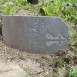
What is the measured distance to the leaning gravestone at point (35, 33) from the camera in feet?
19.5

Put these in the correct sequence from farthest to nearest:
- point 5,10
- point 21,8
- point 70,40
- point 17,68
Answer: point 21,8 → point 5,10 → point 70,40 → point 17,68

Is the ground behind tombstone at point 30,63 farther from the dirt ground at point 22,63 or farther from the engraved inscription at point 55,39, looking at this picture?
the engraved inscription at point 55,39

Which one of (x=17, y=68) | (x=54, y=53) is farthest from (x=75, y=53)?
(x=17, y=68)

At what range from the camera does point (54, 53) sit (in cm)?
618

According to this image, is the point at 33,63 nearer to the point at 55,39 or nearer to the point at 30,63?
the point at 30,63

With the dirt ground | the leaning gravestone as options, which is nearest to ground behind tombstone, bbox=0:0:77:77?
the dirt ground

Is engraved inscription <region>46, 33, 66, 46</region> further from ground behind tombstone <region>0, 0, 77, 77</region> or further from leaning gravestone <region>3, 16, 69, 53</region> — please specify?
ground behind tombstone <region>0, 0, 77, 77</region>

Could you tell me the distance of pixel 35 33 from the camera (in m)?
6.00

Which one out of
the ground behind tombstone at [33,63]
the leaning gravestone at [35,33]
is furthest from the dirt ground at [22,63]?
the leaning gravestone at [35,33]

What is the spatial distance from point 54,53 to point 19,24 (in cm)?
94

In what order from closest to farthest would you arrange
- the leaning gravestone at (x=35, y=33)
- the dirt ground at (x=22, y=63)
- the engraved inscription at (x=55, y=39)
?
1. the dirt ground at (x=22, y=63)
2. the leaning gravestone at (x=35, y=33)
3. the engraved inscription at (x=55, y=39)

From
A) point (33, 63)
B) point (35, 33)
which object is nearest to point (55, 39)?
point (35, 33)

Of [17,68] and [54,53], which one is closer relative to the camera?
[17,68]

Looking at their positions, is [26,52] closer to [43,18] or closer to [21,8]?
[43,18]
